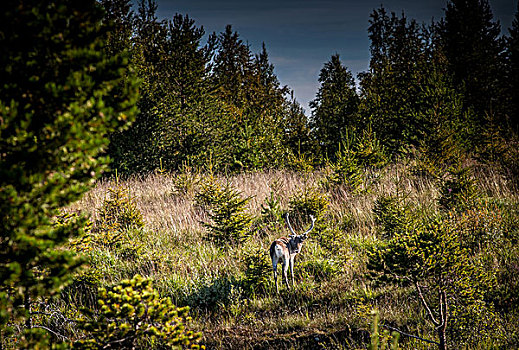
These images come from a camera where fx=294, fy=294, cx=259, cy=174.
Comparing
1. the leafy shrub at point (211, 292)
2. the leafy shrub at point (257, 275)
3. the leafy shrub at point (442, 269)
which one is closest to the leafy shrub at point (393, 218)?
the leafy shrub at point (442, 269)

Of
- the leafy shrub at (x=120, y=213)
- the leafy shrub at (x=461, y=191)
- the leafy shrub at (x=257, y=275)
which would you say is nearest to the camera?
the leafy shrub at (x=257, y=275)

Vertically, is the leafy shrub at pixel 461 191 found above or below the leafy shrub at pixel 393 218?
above

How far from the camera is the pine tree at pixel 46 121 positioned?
1502 mm

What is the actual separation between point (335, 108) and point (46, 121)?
38.7 feet

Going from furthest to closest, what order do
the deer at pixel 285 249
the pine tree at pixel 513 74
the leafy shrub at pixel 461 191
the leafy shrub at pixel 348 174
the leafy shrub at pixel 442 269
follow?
the pine tree at pixel 513 74 → the leafy shrub at pixel 348 174 → the leafy shrub at pixel 461 191 → the deer at pixel 285 249 → the leafy shrub at pixel 442 269

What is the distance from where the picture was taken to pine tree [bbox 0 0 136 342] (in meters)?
1.50

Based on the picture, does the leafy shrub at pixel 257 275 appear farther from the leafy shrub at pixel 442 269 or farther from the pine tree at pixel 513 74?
the pine tree at pixel 513 74

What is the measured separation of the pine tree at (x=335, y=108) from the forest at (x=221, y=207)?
67mm

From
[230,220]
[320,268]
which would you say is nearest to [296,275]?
[320,268]

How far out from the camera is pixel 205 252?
5648 millimetres

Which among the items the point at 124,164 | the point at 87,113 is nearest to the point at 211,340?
the point at 87,113

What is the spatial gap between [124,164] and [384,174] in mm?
10253

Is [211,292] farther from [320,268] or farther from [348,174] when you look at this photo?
[348,174]

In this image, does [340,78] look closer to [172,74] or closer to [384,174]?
[384,174]
